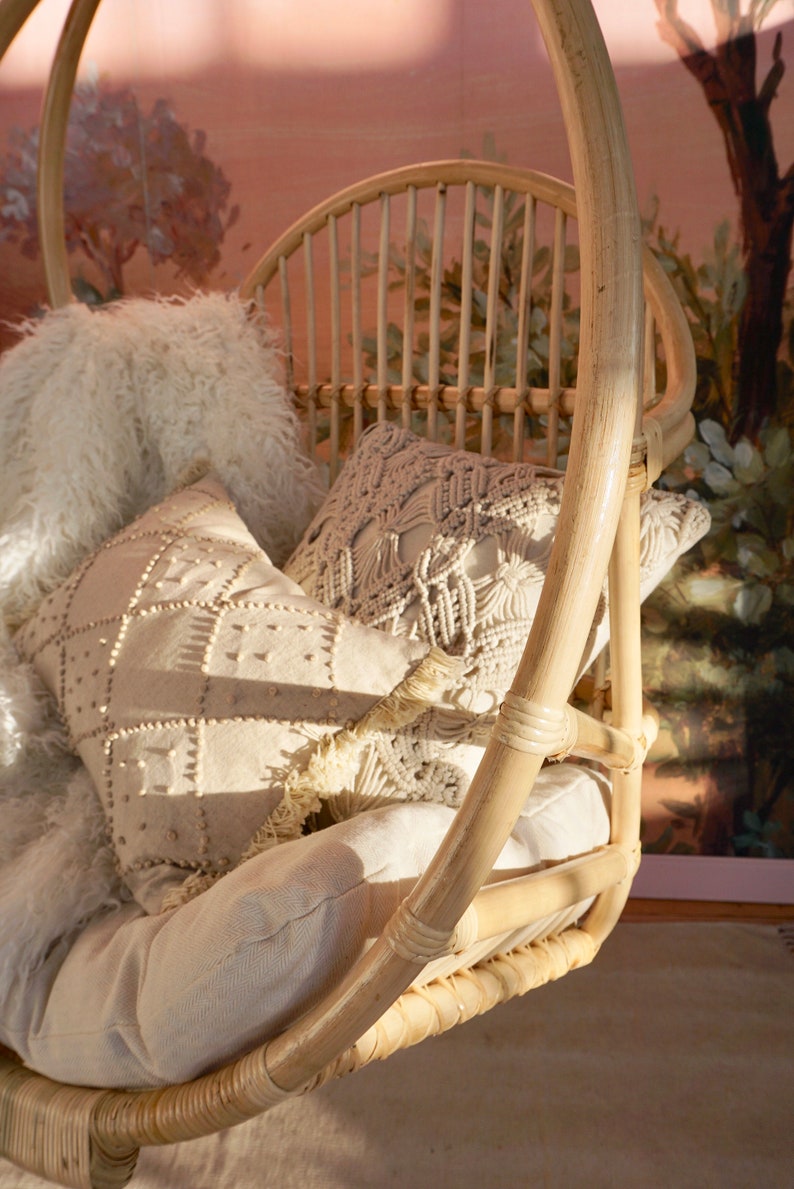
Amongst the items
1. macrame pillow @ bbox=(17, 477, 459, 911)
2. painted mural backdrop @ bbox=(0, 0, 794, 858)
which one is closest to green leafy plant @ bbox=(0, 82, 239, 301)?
painted mural backdrop @ bbox=(0, 0, 794, 858)

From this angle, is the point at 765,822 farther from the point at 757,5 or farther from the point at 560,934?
the point at 757,5

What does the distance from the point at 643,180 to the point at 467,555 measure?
80cm

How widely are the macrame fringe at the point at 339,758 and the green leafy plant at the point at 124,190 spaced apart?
1.03 meters

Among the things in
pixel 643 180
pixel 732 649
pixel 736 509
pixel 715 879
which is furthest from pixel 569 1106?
pixel 643 180

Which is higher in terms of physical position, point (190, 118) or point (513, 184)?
point (190, 118)

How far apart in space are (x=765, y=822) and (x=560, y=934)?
76 cm

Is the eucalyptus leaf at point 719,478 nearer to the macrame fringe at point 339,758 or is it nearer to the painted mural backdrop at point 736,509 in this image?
the painted mural backdrop at point 736,509

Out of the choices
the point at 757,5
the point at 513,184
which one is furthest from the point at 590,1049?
the point at 757,5

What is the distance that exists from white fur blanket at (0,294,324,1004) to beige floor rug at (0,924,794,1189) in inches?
23.8

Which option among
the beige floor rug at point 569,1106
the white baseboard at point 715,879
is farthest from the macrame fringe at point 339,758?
the white baseboard at point 715,879

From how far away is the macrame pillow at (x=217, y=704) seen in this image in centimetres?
66

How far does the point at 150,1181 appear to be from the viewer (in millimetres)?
978

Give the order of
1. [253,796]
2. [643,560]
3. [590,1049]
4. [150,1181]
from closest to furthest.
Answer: [253,796]
[643,560]
[150,1181]
[590,1049]

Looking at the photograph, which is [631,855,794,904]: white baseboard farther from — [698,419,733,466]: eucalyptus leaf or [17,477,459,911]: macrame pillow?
[17,477,459,911]: macrame pillow
